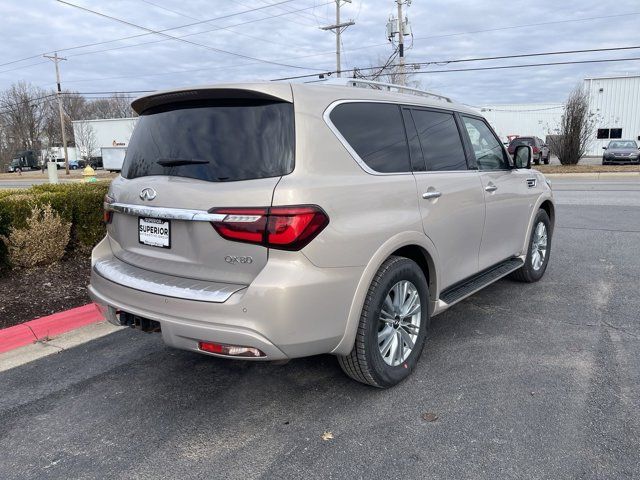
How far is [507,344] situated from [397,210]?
1.65 metres

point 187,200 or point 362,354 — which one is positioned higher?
point 187,200

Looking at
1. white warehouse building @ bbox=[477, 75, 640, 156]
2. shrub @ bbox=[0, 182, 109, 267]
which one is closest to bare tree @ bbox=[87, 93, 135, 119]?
white warehouse building @ bbox=[477, 75, 640, 156]

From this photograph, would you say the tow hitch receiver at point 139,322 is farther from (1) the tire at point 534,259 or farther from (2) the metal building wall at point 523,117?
(2) the metal building wall at point 523,117

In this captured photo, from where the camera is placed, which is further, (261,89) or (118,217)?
(118,217)

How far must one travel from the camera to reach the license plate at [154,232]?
2996 mm

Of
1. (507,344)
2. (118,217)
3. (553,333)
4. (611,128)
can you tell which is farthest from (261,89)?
(611,128)

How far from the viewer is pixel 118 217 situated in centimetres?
343

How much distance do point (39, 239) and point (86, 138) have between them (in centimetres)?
5305

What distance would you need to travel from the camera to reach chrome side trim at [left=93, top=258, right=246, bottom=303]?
2750mm

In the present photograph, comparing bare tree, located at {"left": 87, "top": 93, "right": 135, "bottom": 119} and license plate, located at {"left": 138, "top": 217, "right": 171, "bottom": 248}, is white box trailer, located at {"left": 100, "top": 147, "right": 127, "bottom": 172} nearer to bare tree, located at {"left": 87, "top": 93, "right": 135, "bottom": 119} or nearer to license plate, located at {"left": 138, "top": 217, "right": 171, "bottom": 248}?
bare tree, located at {"left": 87, "top": 93, "right": 135, "bottom": 119}

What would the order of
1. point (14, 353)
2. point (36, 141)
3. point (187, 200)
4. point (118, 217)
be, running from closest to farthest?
1. point (187, 200)
2. point (118, 217)
3. point (14, 353)
4. point (36, 141)

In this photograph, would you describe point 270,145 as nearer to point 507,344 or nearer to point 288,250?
point 288,250

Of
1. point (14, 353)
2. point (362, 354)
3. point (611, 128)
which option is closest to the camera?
point (362, 354)

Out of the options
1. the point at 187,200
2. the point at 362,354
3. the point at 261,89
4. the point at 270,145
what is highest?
the point at 261,89
